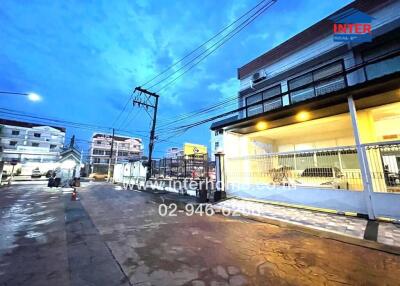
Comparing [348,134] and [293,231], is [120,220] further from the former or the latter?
[348,134]

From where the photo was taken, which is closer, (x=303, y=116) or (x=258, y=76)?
(x=303, y=116)

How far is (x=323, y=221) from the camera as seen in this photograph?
194 inches

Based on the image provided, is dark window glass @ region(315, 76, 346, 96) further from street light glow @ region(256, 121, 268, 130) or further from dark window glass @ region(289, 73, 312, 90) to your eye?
street light glow @ region(256, 121, 268, 130)

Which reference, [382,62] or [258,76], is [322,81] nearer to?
[382,62]

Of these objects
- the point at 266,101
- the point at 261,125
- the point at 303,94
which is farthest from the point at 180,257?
the point at 303,94

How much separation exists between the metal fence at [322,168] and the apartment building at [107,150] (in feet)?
119

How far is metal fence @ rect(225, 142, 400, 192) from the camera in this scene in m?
5.07

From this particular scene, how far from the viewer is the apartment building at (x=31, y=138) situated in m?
32.1

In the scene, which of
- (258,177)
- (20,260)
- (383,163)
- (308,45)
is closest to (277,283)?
(20,260)

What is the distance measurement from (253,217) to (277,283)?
354cm

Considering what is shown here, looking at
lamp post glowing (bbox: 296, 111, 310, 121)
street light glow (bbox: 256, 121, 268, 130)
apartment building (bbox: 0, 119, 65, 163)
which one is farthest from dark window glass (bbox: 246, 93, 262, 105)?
apartment building (bbox: 0, 119, 65, 163)

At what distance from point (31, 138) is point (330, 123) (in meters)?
48.7

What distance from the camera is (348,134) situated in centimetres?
922

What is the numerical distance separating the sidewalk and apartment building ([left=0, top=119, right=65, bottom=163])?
120ft
